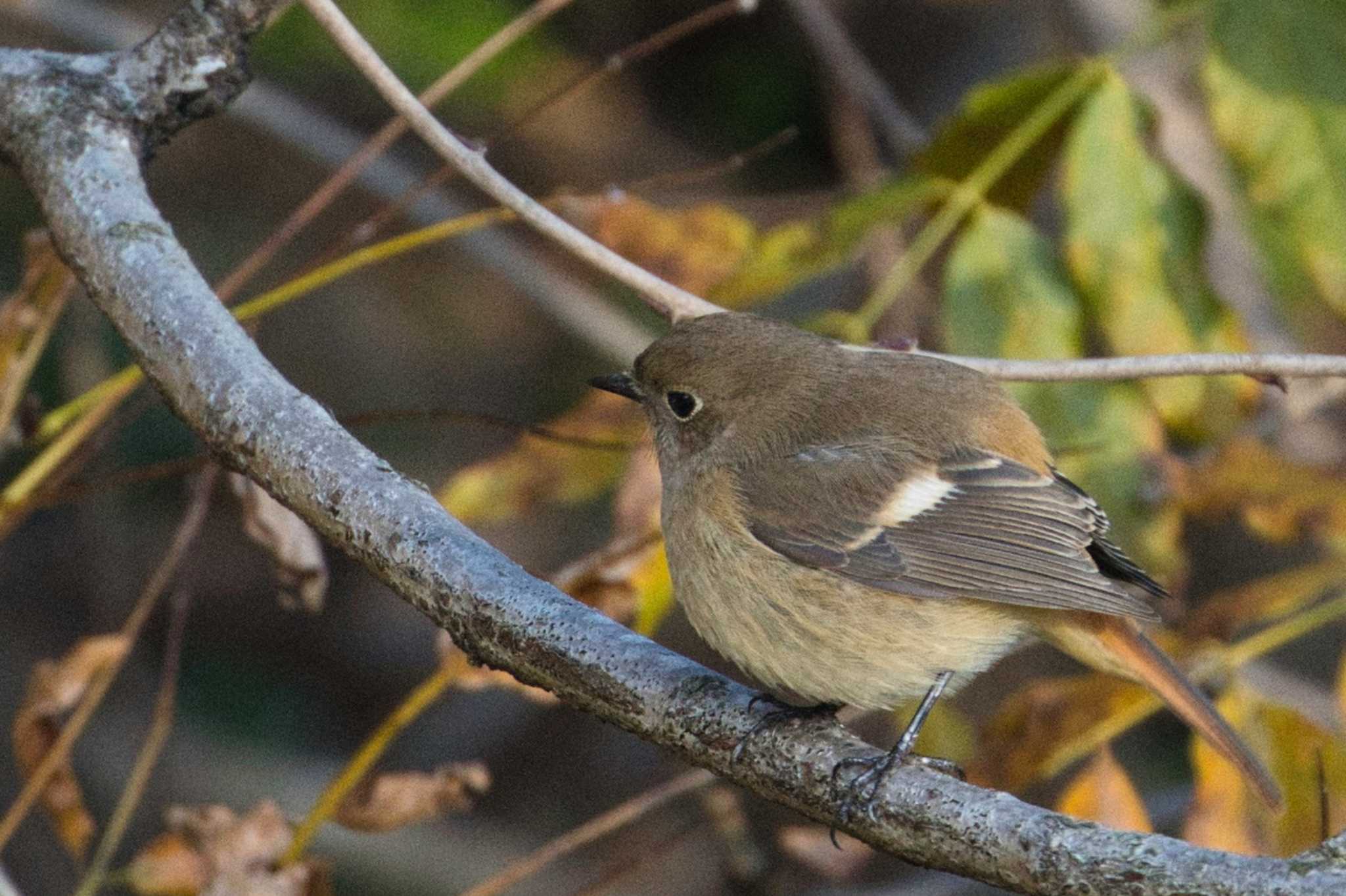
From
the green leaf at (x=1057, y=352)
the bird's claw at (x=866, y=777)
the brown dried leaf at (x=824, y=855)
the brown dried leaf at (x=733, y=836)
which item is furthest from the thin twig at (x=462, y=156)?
the brown dried leaf at (x=733, y=836)

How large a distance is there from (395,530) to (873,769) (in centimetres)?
78

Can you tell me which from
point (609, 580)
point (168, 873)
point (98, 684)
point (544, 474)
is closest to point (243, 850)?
point (168, 873)

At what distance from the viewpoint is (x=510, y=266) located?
5.12 meters

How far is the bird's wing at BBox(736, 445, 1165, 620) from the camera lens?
2682mm

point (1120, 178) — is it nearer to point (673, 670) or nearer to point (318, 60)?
point (673, 670)

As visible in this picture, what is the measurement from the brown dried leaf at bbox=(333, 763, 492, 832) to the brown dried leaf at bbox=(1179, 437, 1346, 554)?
168 cm

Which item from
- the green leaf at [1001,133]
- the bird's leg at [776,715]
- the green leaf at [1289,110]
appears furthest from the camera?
the green leaf at [1001,133]

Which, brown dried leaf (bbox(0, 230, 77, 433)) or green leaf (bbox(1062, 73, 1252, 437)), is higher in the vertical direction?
green leaf (bbox(1062, 73, 1252, 437))

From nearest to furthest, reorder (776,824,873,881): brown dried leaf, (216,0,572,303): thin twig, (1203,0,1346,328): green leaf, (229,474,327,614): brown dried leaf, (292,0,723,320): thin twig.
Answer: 1. (292,0,723,320): thin twig
2. (229,474,327,614): brown dried leaf
3. (216,0,572,303): thin twig
4. (1203,0,1346,328): green leaf
5. (776,824,873,881): brown dried leaf

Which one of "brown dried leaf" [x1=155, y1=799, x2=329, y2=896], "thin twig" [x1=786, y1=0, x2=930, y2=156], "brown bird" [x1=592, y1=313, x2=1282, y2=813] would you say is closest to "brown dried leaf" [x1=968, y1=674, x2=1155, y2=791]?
"brown bird" [x1=592, y1=313, x2=1282, y2=813]

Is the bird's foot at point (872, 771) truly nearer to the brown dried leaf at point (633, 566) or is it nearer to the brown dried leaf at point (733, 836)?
the brown dried leaf at point (633, 566)

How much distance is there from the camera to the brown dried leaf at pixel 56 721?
9.17ft

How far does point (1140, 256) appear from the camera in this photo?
10.5 ft

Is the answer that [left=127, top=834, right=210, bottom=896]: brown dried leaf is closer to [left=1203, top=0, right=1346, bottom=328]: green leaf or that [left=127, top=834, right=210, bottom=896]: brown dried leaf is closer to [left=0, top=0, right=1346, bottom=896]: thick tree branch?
[left=0, top=0, right=1346, bottom=896]: thick tree branch
